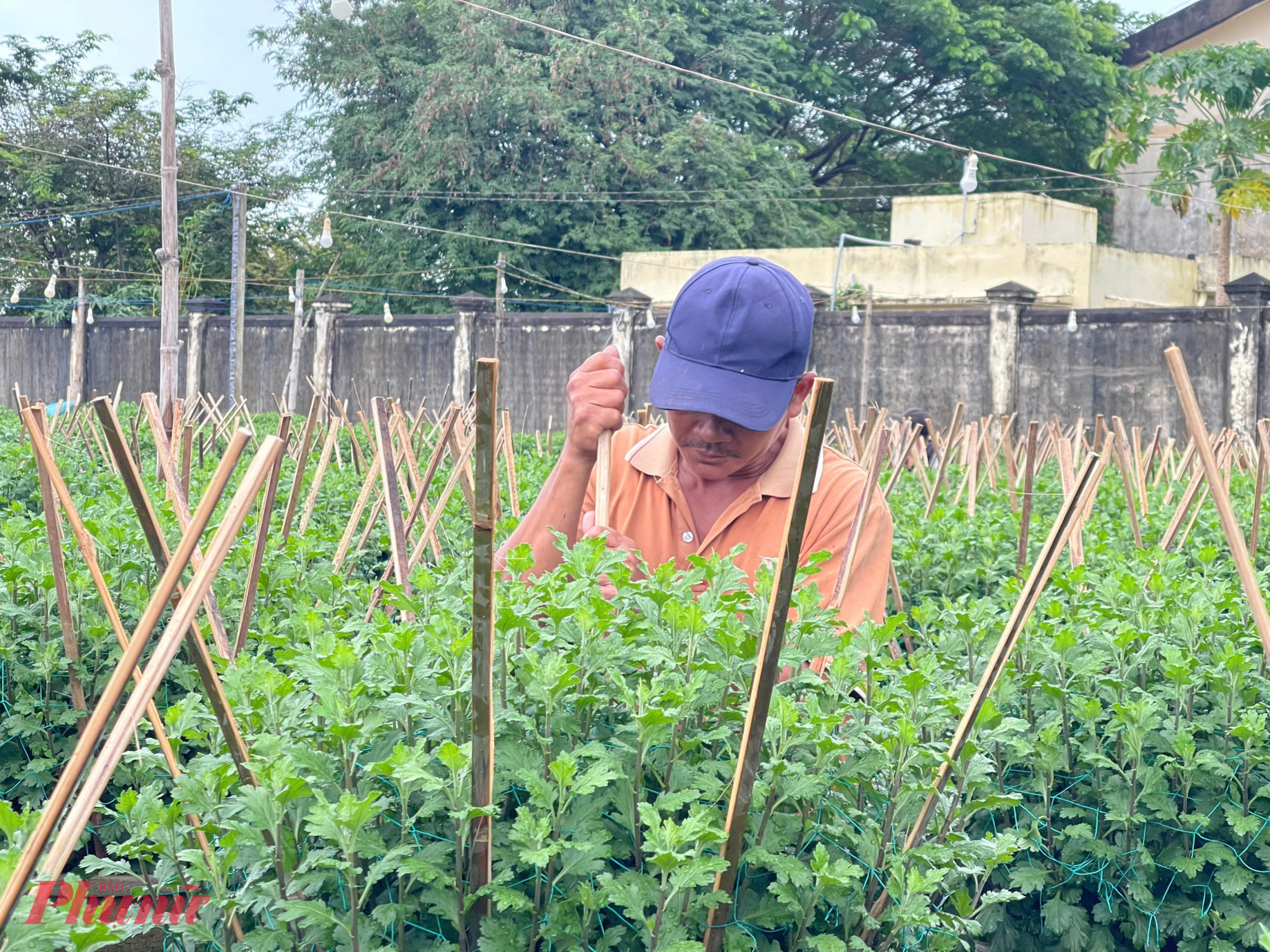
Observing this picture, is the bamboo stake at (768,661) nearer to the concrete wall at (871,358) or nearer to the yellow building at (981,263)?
the concrete wall at (871,358)

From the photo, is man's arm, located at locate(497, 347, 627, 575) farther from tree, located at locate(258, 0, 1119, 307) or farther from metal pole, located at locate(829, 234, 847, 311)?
tree, located at locate(258, 0, 1119, 307)

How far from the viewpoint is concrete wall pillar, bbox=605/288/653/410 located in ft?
70.4

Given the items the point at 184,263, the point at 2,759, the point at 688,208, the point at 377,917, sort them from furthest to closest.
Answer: the point at 184,263 < the point at 688,208 < the point at 2,759 < the point at 377,917

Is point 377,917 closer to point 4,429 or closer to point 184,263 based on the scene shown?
point 4,429

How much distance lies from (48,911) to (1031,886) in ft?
7.05

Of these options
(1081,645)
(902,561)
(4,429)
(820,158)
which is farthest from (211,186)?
(1081,645)

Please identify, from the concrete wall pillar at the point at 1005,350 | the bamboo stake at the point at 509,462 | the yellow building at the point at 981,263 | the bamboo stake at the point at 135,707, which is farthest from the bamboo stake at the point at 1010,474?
the yellow building at the point at 981,263

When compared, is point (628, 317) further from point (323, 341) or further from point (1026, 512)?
point (1026, 512)

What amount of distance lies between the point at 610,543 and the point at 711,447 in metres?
0.31

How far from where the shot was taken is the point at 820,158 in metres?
32.8

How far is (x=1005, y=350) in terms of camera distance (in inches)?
738

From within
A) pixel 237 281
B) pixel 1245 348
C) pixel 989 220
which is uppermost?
pixel 989 220

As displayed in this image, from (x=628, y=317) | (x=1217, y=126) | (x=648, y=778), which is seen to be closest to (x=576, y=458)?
→ (x=648, y=778)

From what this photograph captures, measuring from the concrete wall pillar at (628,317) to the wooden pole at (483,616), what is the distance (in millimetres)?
19555
